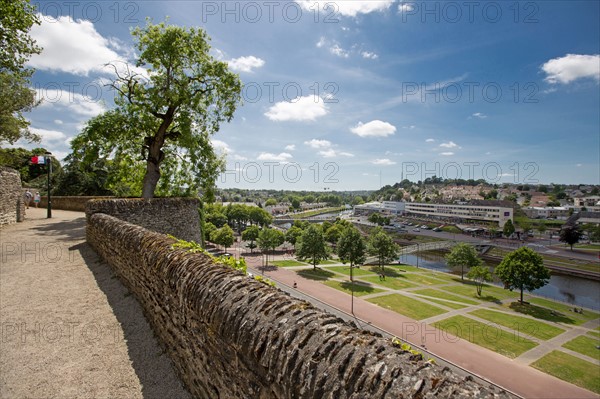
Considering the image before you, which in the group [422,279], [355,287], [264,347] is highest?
[264,347]

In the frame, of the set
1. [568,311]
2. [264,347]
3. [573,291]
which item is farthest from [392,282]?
[264,347]

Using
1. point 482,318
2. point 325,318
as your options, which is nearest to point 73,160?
point 325,318

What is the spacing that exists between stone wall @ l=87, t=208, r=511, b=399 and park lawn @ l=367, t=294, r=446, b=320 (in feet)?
98.4

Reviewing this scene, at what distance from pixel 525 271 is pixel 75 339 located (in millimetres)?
47033

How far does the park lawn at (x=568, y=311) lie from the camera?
33716mm

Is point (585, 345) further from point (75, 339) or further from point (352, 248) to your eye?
point (75, 339)

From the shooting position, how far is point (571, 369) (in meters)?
22.0

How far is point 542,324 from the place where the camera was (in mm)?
30891

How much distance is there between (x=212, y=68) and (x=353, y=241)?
38.7 metres

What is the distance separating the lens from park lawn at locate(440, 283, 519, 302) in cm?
4009

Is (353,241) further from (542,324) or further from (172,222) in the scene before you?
(172,222)

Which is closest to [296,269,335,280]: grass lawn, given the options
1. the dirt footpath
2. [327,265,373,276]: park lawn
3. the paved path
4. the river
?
[327,265,373,276]: park lawn

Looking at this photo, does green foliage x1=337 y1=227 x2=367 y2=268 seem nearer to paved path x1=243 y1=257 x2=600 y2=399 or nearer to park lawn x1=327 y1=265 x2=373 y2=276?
park lawn x1=327 y1=265 x2=373 y2=276

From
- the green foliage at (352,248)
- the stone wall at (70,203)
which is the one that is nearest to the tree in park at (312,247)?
the green foliage at (352,248)
